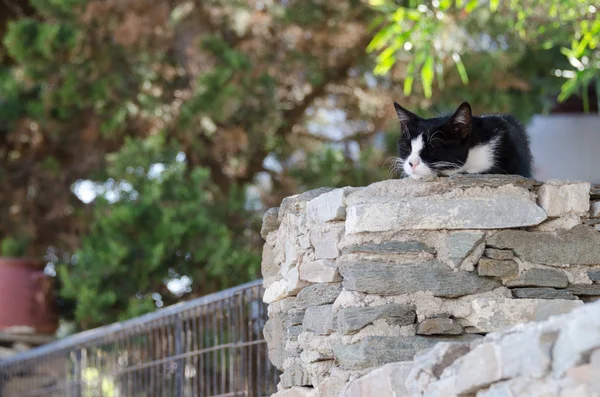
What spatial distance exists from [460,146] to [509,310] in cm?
68

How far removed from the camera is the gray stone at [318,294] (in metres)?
3.49

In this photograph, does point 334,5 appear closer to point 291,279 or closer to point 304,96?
point 304,96

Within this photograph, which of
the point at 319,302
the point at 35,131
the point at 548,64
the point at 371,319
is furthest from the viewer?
the point at 35,131

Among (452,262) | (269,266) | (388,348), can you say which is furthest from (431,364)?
(269,266)

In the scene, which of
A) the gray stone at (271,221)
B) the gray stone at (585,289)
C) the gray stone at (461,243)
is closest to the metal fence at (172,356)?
the gray stone at (271,221)

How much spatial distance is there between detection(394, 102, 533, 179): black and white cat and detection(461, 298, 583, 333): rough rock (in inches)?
20.6

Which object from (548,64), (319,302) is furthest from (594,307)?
(548,64)

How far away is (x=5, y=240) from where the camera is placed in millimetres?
9023

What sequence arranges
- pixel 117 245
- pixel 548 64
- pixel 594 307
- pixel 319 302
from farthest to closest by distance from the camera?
pixel 548 64 → pixel 117 245 → pixel 319 302 → pixel 594 307

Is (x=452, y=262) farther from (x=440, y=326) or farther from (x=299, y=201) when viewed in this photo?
(x=299, y=201)

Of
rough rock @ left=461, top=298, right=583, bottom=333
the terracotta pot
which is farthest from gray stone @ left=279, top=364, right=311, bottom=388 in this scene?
the terracotta pot

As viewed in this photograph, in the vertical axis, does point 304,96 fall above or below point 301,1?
below

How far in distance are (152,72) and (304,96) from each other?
1366 millimetres

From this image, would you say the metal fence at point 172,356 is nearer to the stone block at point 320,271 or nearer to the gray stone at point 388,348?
the stone block at point 320,271
